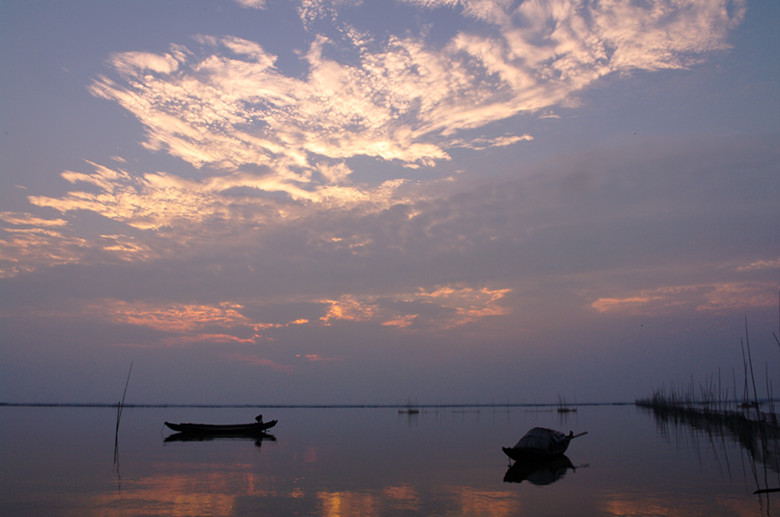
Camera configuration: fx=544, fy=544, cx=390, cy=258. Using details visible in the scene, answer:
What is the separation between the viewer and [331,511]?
13.7 metres

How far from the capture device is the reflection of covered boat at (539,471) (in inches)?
727

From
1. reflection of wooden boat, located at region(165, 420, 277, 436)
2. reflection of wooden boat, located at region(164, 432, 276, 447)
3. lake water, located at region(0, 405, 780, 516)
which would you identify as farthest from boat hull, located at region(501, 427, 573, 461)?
reflection of wooden boat, located at region(165, 420, 277, 436)

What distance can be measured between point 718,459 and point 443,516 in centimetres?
1544

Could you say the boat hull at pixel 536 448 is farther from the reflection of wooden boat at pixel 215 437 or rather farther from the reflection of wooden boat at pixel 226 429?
the reflection of wooden boat at pixel 226 429

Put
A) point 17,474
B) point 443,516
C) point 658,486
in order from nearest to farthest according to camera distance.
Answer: point 443,516 → point 658,486 → point 17,474

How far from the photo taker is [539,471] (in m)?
20.3

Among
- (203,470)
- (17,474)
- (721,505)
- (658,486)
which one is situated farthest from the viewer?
(203,470)

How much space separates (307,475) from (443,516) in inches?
320

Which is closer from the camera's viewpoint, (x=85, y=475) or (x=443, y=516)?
(x=443, y=516)

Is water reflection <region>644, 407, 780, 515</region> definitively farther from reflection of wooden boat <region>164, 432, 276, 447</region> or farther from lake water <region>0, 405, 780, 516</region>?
reflection of wooden boat <region>164, 432, 276, 447</region>

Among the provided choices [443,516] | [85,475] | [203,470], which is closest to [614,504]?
[443,516]

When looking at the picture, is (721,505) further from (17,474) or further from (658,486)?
(17,474)

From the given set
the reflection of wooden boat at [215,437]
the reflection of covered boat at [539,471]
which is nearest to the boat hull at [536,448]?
the reflection of covered boat at [539,471]

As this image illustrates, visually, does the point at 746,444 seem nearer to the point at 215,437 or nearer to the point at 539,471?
the point at 539,471
